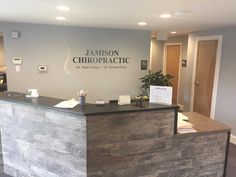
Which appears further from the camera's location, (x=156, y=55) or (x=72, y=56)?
(x=156, y=55)

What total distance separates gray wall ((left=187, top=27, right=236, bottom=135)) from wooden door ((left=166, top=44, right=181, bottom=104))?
2392 mm

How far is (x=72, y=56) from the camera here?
4.80m

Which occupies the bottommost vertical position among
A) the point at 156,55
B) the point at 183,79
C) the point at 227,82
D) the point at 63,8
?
the point at 183,79

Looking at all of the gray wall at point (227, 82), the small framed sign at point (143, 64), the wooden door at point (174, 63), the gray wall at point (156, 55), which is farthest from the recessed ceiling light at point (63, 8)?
the gray wall at point (156, 55)

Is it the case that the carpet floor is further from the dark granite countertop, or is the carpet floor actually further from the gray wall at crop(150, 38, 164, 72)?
the gray wall at crop(150, 38, 164, 72)

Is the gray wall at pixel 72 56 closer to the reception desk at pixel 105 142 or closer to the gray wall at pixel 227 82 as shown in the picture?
the gray wall at pixel 227 82

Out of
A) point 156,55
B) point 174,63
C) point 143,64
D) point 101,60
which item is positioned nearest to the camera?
point 101,60

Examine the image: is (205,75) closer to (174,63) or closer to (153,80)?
(153,80)

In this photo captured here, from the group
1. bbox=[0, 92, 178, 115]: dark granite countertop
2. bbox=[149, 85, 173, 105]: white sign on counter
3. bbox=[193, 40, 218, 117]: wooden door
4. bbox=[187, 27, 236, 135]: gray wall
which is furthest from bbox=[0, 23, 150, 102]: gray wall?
bbox=[149, 85, 173, 105]: white sign on counter

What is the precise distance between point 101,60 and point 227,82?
2786 millimetres

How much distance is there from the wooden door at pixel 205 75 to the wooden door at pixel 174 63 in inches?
69.1

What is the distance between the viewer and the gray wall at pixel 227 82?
4.18 m

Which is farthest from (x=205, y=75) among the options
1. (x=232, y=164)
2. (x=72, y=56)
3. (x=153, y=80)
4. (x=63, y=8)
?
(x=63, y=8)

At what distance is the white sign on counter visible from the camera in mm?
2364
